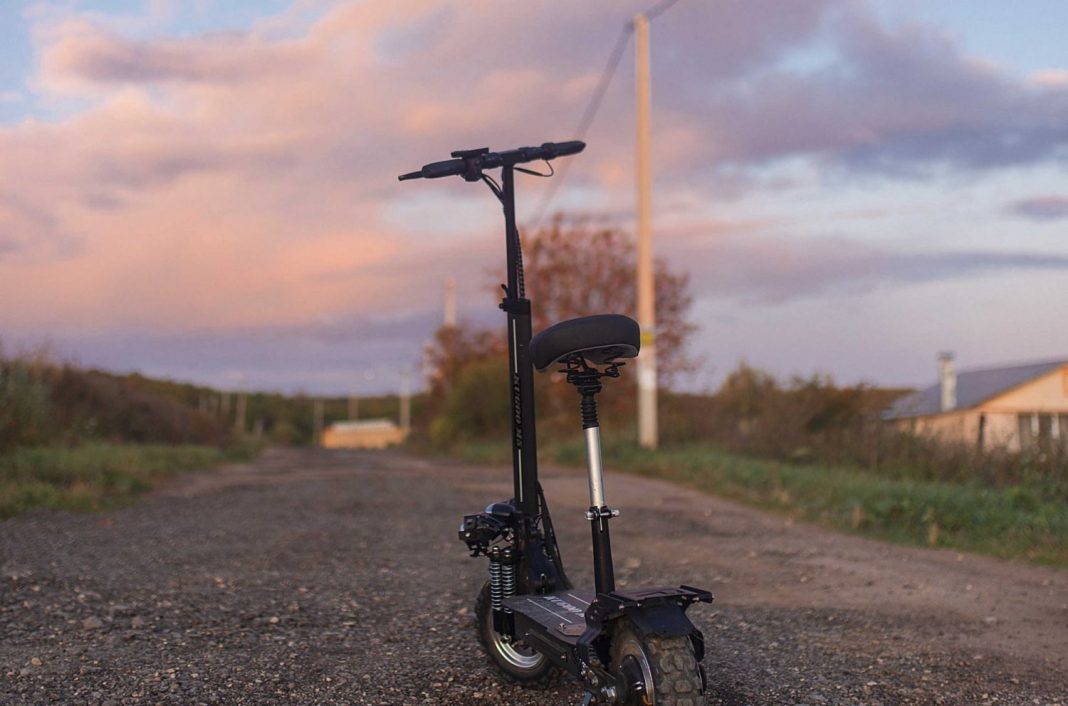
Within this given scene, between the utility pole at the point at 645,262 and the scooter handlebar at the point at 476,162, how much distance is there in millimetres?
13644

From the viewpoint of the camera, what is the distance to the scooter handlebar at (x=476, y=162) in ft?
13.5

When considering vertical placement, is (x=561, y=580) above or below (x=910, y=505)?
above

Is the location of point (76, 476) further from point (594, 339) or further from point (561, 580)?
point (594, 339)

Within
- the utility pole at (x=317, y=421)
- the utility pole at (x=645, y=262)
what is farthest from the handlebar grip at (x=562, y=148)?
the utility pole at (x=317, y=421)

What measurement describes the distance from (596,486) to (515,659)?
1170 mm

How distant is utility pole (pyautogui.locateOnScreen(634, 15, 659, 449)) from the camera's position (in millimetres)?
18500

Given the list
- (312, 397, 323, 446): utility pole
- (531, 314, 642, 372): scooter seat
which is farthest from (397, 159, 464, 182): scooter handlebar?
(312, 397, 323, 446): utility pole

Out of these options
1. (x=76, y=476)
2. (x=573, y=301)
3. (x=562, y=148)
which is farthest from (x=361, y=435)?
(x=562, y=148)

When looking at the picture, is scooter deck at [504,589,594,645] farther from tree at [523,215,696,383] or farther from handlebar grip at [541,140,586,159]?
tree at [523,215,696,383]

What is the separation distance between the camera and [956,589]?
6.46 meters

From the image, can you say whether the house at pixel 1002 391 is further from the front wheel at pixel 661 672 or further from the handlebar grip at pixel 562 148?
the front wheel at pixel 661 672

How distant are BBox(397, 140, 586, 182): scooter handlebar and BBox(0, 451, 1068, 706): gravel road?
2.10 meters

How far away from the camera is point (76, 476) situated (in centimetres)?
1227

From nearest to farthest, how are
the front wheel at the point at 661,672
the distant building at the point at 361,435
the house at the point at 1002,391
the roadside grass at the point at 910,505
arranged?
the front wheel at the point at 661,672
the roadside grass at the point at 910,505
the house at the point at 1002,391
the distant building at the point at 361,435
